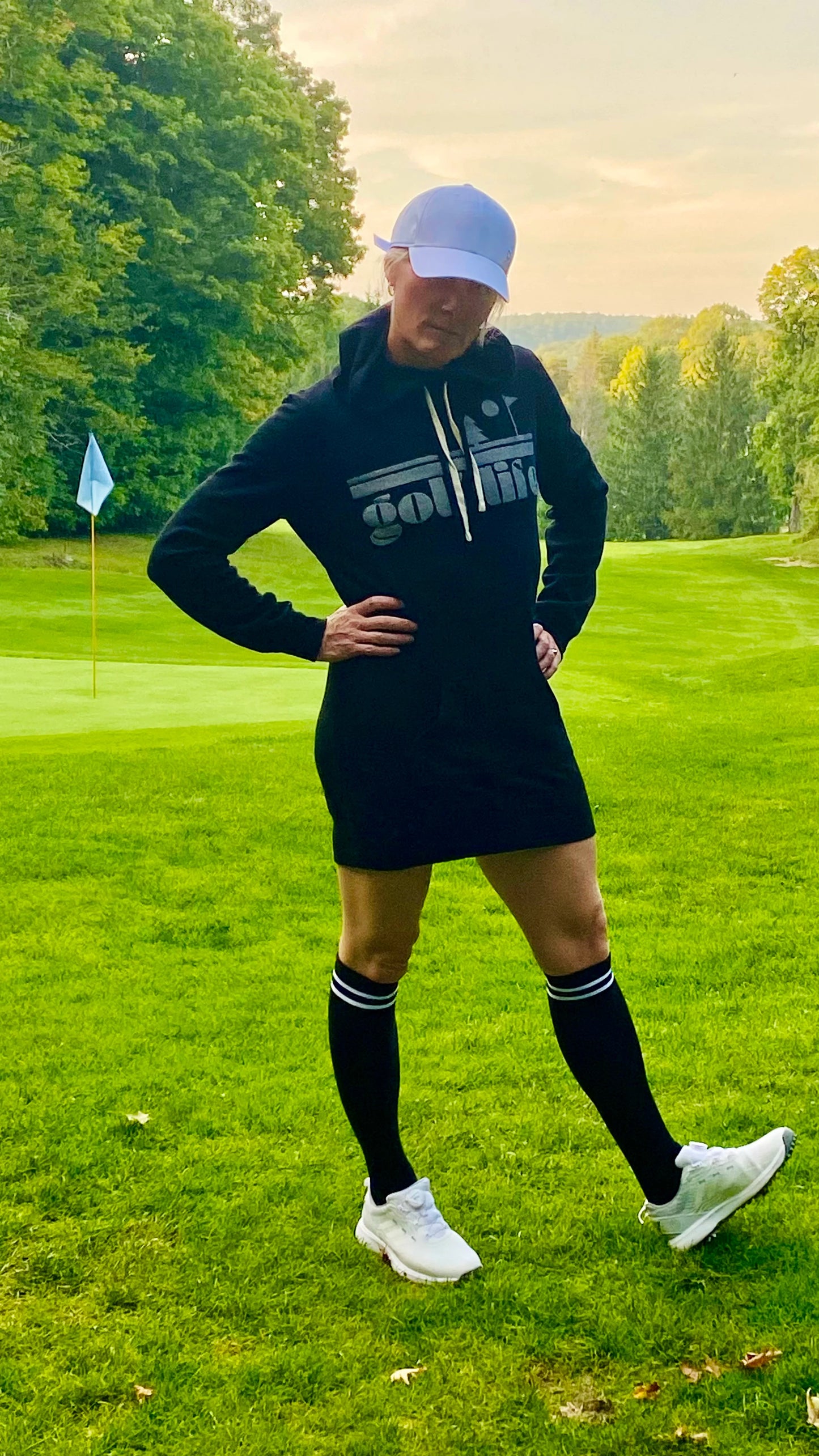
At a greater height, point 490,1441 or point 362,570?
Result: point 362,570

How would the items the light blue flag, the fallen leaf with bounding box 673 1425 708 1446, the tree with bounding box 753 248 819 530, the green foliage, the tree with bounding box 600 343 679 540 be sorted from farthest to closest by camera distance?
the tree with bounding box 600 343 679 540 → the tree with bounding box 753 248 819 530 → the green foliage → the light blue flag → the fallen leaf with bounding box 673 1425 708 1446

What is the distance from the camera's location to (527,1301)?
2.66 meters

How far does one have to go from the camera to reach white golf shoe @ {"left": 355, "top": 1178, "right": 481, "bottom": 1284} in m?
2.76

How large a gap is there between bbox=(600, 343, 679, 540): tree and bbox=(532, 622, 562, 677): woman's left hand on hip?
2553 inches

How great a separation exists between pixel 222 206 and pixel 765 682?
76.5 ft

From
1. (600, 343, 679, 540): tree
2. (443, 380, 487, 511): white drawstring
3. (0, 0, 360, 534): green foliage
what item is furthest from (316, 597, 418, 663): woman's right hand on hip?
(600, 343, 679, 540): tree

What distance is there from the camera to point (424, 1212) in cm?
281

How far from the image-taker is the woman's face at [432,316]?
2.47m

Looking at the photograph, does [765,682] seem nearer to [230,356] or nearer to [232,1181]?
[232,1181]

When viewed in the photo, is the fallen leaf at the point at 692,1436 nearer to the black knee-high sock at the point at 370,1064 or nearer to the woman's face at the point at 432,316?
the black knee-high sock at the point at 370,1064

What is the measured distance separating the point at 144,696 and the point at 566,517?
32.6 ft

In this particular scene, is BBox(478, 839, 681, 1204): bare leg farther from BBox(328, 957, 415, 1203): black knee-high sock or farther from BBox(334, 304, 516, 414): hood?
BBox(334, 304, 516, 414): hood

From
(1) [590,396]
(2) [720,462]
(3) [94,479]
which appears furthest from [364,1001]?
(1) [590,396]

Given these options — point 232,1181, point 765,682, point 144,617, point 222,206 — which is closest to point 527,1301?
point 232,1181
